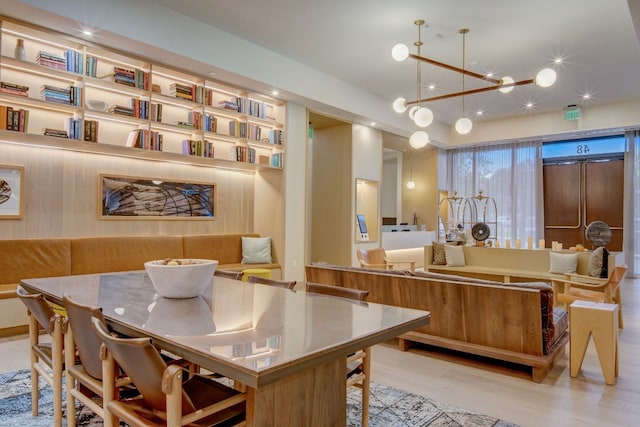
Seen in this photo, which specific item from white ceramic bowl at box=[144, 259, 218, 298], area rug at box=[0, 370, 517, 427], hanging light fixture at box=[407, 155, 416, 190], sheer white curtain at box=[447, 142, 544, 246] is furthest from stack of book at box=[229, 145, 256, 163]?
sheer white curtain at box=[447, 142, 544, 246]

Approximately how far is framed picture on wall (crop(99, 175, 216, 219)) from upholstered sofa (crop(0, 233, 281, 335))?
0.33 m

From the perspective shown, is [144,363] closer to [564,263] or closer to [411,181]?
[564,263]

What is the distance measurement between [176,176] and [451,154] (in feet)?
24.0

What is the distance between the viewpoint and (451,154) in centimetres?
1054

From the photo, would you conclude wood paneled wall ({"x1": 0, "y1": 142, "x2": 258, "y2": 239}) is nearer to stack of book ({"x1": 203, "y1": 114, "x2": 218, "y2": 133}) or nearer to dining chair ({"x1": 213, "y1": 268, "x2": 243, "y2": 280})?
stack of book ({"x1": 203, "y1": 114, "x2": 218, "y2": 133})

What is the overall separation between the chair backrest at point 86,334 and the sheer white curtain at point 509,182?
947 centimetres

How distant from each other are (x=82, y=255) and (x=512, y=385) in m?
4.41

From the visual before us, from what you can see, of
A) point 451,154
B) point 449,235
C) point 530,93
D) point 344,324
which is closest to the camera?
point 344,324

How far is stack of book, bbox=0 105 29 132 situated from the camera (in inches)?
150

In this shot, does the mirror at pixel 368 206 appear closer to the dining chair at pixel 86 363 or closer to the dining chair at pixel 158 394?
the dining chair at pixel 86 363

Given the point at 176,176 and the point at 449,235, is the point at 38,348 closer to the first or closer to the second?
the point at 176,176

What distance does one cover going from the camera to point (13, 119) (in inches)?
153

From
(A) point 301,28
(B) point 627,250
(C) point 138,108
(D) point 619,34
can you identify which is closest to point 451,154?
(B) point 627,250

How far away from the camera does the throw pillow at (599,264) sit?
531 cm
